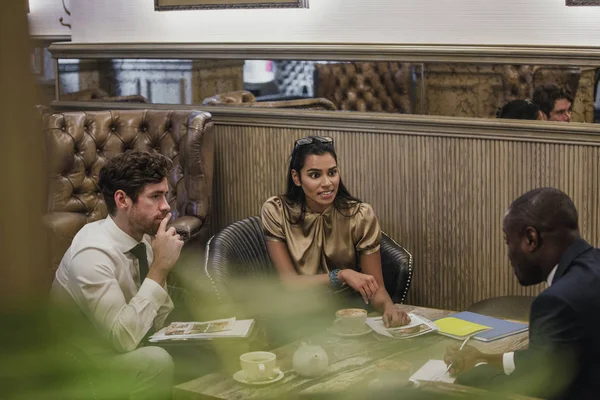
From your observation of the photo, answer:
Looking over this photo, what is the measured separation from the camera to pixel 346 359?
2.62 metres

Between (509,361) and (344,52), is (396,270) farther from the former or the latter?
(509,361)

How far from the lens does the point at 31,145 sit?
0.32 meters

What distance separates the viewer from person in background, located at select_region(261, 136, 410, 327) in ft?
12.0

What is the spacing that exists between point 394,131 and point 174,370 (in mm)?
3686

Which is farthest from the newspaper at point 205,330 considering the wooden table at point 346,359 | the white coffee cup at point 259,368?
the white coffee cup at point 259,368

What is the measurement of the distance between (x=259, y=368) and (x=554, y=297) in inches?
33.3

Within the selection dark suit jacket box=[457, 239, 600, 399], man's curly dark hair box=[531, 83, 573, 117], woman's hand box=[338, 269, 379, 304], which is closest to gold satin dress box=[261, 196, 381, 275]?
woman's hand box=[338, 269, 379, 304]

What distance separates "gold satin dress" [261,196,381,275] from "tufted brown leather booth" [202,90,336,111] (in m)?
0.90

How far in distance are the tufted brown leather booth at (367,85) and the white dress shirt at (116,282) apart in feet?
5.61

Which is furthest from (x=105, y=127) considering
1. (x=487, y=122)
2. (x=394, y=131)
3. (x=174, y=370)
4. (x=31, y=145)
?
(x=31, y=145)

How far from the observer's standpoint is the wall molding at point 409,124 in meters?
3.80

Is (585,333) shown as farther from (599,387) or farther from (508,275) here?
(508,275)

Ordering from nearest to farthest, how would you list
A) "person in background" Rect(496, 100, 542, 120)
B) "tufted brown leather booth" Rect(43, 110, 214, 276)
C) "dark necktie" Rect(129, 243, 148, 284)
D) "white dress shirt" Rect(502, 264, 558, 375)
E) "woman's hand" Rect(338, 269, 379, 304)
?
"white dress shirt" Rect(502, 264, 558, 375) < "dark necktie" Rect(129, 243, 148, 284) < "woman's hand" Rect(338, 269, 379, 304) < "person in background" Rect(496, 100, 542, 120) < "tufted brown leather booth" Rect(43, 110, 214, 276)

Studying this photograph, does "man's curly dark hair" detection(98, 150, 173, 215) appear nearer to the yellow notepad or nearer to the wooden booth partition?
the yellow notepad
